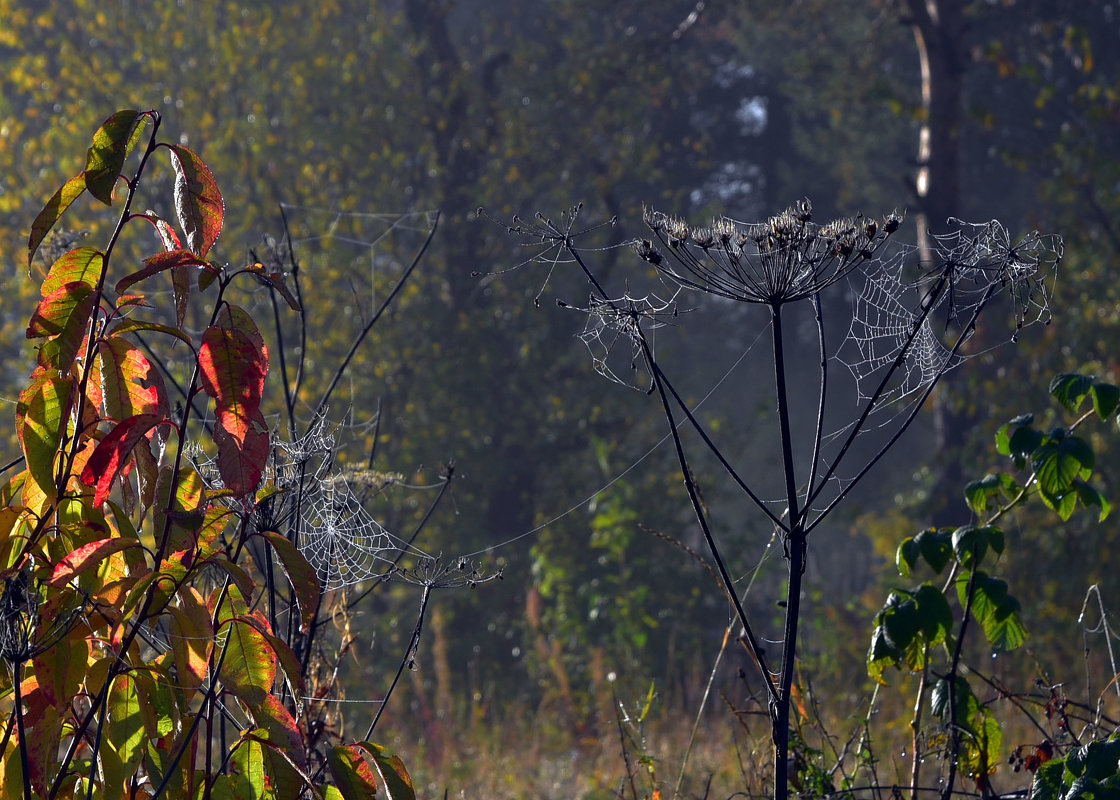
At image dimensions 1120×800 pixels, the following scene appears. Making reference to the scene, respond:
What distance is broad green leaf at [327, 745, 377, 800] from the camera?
1.51 m

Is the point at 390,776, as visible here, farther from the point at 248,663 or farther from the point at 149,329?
the point at 149,329

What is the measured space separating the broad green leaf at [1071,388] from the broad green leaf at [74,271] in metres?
1.64

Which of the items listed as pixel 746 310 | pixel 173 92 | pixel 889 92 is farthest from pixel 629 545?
pixel 746 310

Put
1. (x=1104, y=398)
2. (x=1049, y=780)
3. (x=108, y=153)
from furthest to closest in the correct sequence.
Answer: (x=1104, y=398), (x=1049, y=780), (x=108, y=153)

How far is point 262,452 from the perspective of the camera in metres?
1.44

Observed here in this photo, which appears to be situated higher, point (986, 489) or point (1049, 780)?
point (986, 489)

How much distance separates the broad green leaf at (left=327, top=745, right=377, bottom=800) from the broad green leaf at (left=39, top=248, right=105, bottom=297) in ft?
2.38

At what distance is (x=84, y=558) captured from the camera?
4.34 feet

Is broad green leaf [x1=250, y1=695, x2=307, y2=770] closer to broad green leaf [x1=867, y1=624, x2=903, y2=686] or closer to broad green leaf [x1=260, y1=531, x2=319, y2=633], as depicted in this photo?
broad green leaf [x1=260, y1=531, x2=319, y2=633]

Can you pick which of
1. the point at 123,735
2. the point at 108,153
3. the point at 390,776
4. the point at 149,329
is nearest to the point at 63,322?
the point at 149,329

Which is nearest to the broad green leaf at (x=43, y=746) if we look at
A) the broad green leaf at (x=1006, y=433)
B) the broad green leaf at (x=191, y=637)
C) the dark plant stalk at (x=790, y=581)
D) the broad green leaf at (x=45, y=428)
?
the broad green leaf at (x=191, y=637)

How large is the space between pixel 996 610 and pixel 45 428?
171 cm

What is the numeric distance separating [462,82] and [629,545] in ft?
17.9

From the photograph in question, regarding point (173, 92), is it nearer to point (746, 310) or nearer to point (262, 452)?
point (262, 452)
